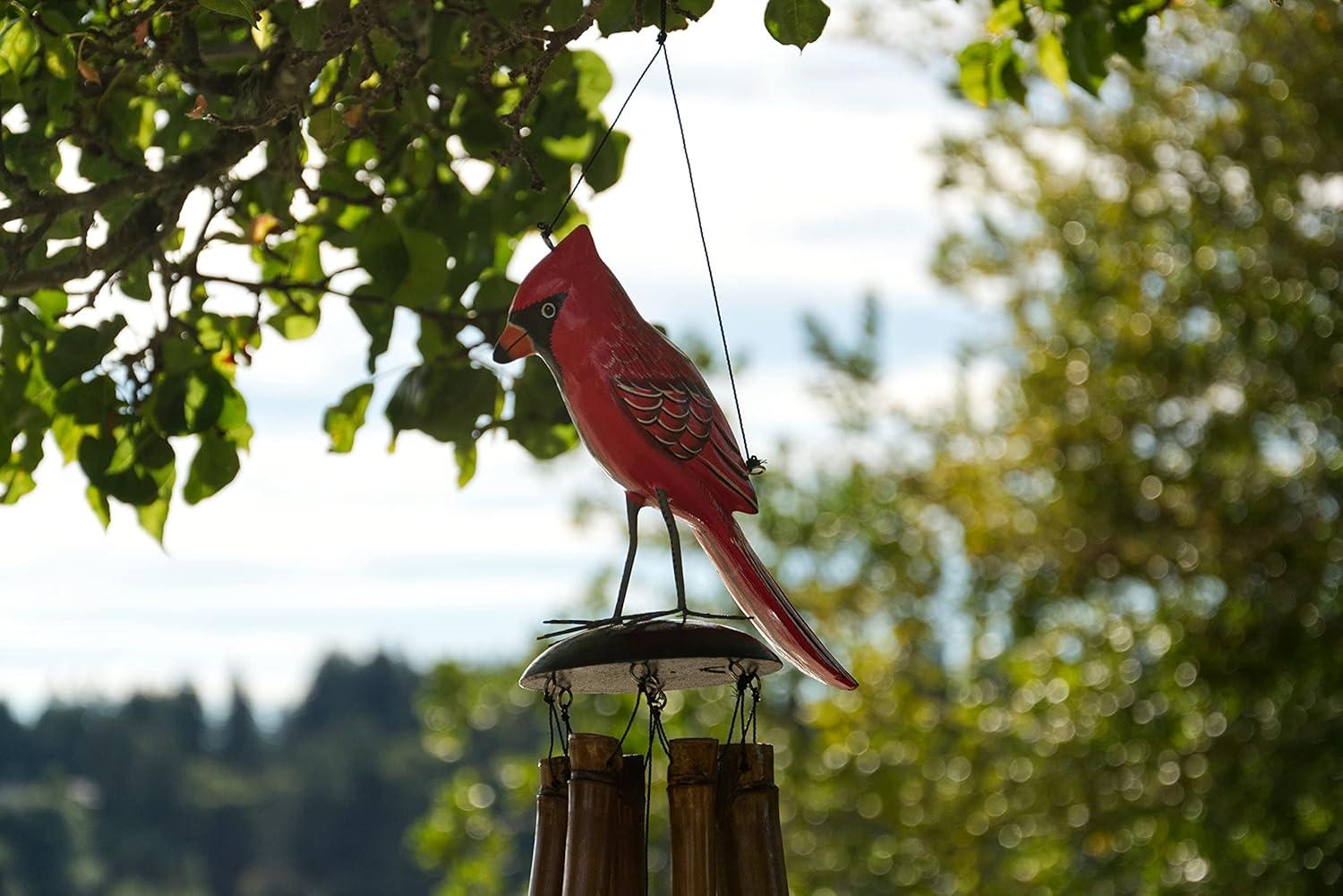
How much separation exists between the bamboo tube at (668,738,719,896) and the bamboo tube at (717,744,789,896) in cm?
4

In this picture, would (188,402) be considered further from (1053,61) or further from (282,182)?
(1053,61)

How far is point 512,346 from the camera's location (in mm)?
1588

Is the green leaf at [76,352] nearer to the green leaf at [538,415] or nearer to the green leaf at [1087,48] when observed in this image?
the green leaf at [538,415]

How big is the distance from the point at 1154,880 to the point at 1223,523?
1108 millimetres

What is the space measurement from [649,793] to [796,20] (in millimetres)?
971

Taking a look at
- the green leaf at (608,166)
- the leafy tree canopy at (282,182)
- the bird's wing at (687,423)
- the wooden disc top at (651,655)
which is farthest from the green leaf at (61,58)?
the wooden disc top at (651,655)

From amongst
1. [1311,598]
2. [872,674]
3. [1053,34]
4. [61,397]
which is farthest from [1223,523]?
[61,397]

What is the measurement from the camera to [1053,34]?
7.33ft

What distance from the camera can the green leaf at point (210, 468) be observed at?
207 cm

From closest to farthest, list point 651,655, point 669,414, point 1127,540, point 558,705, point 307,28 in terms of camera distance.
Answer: point 651,655 → point 669,414 → point 558,705 → point 307,28 → point 1127,540

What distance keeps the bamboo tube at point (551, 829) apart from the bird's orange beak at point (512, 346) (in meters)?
0.47

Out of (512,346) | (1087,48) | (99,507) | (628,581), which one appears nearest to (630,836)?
(628,581)

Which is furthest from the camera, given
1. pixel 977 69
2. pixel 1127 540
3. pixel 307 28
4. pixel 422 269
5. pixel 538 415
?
pixel 1127 540

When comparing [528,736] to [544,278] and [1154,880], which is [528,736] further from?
[544,278]
